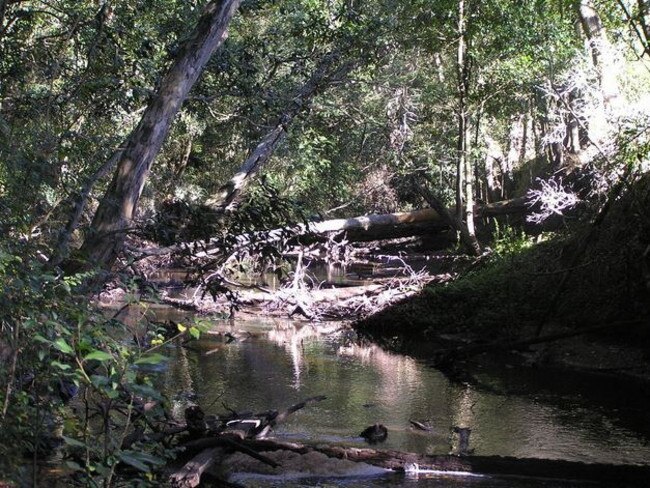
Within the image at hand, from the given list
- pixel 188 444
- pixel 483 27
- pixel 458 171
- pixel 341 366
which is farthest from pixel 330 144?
pixel 188 444

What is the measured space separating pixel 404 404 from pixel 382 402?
0.88ft

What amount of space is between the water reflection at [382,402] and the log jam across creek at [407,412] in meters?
0.01

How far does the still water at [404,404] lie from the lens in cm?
720

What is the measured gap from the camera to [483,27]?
15609 millimetres

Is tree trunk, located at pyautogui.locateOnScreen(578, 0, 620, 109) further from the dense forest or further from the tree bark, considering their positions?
the tree bark

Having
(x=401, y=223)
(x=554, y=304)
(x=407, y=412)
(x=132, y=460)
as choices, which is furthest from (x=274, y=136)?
(x=132, y=460)

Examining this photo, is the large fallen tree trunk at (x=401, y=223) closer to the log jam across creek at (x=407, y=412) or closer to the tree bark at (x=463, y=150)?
the tree bark at (x=463, y=150)

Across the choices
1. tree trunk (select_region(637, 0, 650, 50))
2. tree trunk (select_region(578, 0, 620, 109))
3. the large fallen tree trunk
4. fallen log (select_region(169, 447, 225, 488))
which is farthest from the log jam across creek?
the large fallen tree trunk

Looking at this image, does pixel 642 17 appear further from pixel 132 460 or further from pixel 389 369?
pixel 132 460

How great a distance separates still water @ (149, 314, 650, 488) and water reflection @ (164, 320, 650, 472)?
0.04 feet

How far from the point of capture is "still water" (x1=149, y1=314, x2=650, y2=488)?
7.20 meters

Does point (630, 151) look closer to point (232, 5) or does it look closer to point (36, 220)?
point (232, 5)

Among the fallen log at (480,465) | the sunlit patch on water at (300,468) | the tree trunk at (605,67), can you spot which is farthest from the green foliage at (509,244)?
the sunlit patch on water at (300,468)

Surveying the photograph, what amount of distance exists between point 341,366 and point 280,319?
156 inches
